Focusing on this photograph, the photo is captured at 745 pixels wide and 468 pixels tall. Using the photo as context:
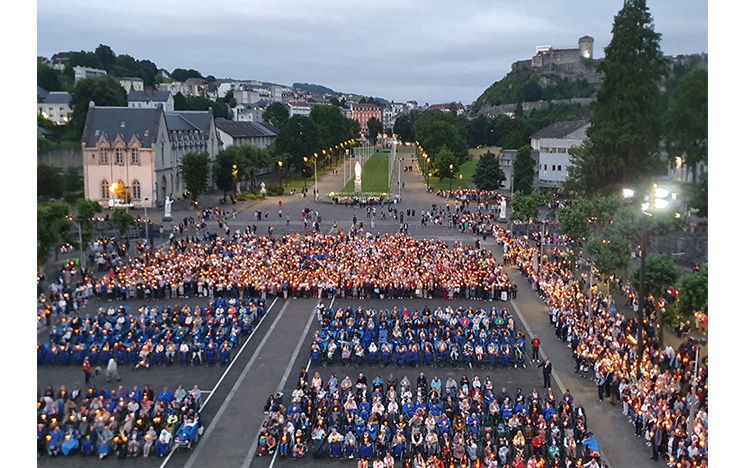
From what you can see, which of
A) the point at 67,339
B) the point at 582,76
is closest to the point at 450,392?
the point at 67,339

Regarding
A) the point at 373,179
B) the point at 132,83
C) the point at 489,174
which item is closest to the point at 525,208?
the point at 489,174

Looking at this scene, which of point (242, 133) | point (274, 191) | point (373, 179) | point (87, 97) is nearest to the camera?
point (274, 191)

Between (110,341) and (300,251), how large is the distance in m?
18.2

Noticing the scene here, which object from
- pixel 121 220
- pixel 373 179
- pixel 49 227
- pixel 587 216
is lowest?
pixel 49 227

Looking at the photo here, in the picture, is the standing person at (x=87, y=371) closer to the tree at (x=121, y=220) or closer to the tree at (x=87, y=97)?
the tree at (x=121, y=220)

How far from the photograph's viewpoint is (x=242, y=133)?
378 ft

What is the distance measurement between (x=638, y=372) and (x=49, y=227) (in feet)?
100

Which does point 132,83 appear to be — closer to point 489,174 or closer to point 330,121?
point 330,121

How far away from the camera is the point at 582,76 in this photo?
189875 mm

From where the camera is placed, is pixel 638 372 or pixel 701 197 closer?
pixel 638 372

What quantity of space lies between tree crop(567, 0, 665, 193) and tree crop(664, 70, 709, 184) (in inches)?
113

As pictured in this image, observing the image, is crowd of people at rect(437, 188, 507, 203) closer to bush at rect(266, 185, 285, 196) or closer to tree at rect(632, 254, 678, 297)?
bush at rect(266, 185, 285, 196)

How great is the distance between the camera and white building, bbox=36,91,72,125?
11388 centimetres

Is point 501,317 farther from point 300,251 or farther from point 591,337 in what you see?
point 300,251
